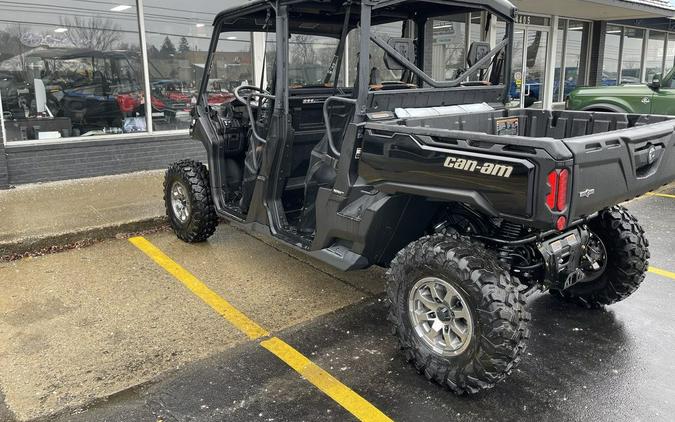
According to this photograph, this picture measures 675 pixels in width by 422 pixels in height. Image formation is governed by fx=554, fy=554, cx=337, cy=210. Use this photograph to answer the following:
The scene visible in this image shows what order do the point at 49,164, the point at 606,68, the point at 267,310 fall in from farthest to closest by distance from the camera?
the point at 606,68 → the point at 49,164 → the point at 267,310

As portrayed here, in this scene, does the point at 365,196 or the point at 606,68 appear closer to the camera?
the point at 365,196

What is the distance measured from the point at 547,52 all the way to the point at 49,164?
1259 cm

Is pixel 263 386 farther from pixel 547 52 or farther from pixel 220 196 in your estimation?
pixel 547 52

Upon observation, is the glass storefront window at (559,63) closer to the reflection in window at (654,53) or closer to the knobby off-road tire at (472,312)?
the reflection in window at (654,53)

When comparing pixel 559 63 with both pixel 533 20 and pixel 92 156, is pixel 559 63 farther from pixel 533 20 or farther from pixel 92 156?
pixel 92 156

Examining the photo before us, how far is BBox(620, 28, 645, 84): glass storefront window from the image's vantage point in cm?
1805

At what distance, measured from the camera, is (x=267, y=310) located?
4.17 meters

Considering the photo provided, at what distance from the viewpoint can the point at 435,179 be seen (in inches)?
118

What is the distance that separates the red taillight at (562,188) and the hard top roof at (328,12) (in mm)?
1909

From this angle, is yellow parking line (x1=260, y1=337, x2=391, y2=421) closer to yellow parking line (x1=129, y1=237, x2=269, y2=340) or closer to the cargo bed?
yellow parking line (x1=129, y1=237, x2=269, y2=340)

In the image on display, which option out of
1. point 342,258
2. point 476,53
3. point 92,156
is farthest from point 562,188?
point 92,156

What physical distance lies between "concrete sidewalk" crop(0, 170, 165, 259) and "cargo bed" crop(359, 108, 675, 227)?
11.5 feet

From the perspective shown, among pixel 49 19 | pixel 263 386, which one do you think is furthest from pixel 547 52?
pixel 263 386

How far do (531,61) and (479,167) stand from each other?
44.0ft
